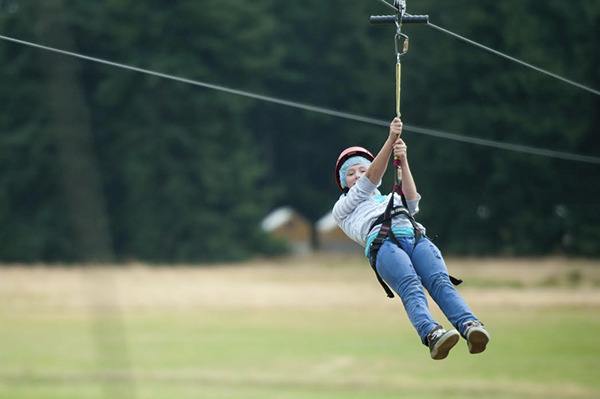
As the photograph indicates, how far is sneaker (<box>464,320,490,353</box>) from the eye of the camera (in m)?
8.83

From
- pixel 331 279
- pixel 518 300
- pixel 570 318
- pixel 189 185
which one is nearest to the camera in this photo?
pixel 570 318

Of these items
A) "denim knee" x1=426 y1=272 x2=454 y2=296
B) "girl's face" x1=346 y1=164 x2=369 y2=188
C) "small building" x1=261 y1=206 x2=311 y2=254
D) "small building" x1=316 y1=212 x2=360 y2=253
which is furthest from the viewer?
"small building" x1=261 y1=206 x2=311 y2=254

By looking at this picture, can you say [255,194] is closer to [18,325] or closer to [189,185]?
[189,185]

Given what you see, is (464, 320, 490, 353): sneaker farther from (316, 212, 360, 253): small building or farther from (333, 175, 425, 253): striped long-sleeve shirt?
(316, 212, 360, 253): small building

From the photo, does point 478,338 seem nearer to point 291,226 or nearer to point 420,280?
point 420,280

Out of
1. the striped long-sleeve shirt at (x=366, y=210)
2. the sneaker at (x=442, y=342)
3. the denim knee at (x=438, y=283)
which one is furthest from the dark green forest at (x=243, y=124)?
the sneaker at (x=442, y=342)

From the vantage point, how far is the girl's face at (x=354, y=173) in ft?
32.4

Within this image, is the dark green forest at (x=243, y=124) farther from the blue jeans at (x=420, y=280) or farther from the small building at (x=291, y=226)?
the blue jeans at (x=420, y=280)

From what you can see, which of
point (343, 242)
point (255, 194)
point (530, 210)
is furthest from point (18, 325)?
point (343, 242)

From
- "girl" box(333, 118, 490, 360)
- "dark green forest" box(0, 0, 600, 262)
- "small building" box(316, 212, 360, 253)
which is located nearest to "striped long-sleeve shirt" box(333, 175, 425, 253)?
"girl" box(333, 118, 490, 360)

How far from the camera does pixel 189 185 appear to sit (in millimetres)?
64188

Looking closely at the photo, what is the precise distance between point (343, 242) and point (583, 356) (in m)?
35.7

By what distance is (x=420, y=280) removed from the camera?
9.59 meters

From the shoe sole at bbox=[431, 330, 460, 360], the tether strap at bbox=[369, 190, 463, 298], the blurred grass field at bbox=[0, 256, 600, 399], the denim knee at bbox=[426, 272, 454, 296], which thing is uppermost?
the tether strap at bbox=[369, 190, 463, 298]
